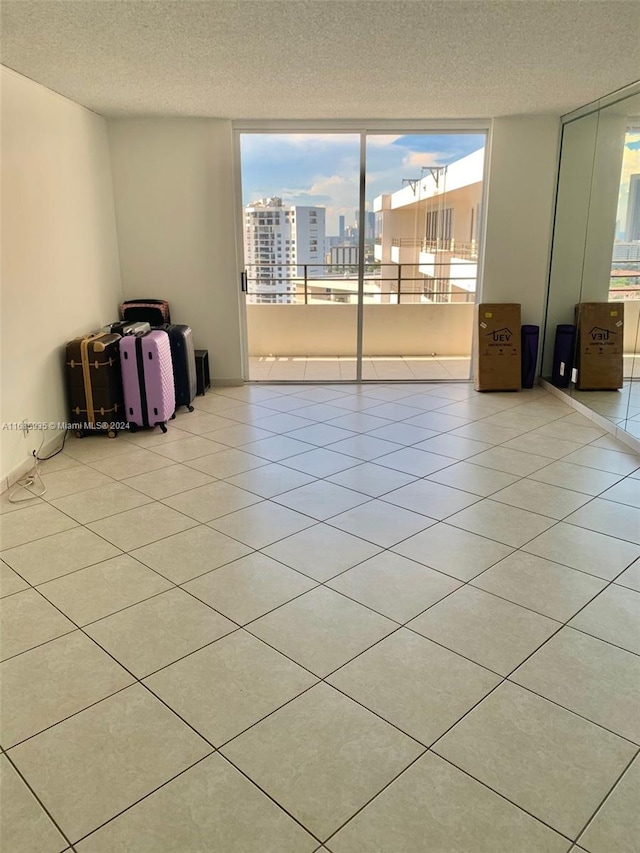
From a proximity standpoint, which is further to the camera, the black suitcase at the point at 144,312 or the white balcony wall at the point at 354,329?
the white balcony wall at the point at 354,329

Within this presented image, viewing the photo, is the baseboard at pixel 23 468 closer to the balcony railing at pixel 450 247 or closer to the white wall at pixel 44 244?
the white wall at pixel 44 244

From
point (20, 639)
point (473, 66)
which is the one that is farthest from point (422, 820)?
point (473, 66)

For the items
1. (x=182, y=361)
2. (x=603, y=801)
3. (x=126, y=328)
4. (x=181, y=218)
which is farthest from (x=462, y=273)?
(x=603, y=801)

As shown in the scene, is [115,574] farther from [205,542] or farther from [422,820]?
[422,820]

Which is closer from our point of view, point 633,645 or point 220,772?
point 220,772

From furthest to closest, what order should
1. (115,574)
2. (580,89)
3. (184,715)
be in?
(580,89)
(115,574)
(184,715)

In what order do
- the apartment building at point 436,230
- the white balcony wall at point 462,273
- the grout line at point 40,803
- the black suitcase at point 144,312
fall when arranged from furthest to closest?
the white balcony wall at point 462,273 < the apartment building at point 436,230 < the black suitcase at point 144,312 < the grout line at point 40,803

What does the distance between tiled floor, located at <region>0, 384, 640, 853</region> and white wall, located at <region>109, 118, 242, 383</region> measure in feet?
7.81

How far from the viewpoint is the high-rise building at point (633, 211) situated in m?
4.53

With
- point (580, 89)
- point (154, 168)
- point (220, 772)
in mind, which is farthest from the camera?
point (154, 168)

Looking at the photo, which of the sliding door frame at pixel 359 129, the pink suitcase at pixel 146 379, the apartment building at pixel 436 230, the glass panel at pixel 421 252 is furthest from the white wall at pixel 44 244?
the apartment building at pixel 436 230

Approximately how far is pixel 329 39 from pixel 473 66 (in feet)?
3.50

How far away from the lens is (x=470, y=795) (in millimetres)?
1674

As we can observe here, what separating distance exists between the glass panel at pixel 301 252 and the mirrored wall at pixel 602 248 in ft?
6.44
